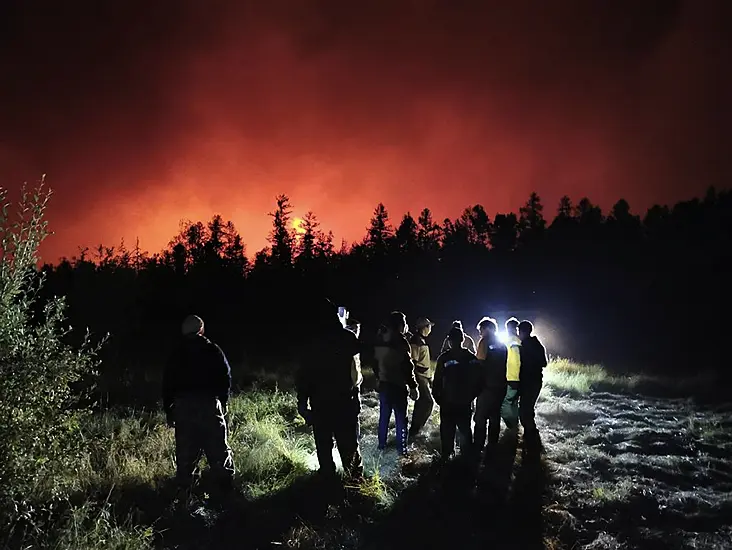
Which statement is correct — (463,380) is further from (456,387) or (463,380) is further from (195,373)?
(195,373)

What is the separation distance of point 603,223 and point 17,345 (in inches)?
2699

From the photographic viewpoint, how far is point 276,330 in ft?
132

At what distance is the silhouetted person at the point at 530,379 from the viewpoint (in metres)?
8.28

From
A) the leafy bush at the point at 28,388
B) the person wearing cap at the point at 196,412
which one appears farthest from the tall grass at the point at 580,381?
the leafy bush at the point at 28,388

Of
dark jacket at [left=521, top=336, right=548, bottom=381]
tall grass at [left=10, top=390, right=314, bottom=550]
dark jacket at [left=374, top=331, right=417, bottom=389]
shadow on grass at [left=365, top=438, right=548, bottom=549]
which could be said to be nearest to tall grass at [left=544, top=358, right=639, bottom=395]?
dark jacket at [left=521, top=336, right=548, bottom=381]

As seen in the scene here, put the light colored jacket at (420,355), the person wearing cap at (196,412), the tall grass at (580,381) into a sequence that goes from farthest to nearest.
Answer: the tall grass at (580,381) < the light colored jacket at (420,355) < the person wearing cap at (196,412)

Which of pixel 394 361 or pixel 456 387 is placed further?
pixel 394 361

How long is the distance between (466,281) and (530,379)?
175 feet

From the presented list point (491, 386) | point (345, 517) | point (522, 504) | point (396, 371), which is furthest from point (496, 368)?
point (345, 517)

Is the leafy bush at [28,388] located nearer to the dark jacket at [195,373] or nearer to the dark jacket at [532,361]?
the dark jacket at [195,373]

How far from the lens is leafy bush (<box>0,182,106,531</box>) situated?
3918 millimetres

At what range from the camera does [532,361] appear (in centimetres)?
832

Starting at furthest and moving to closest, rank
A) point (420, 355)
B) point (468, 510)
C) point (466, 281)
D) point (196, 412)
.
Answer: point (466, 281) < point (420, 355) < point (196, 412) < point (468, 510)

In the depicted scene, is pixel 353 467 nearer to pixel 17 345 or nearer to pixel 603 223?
pixel 17 345
